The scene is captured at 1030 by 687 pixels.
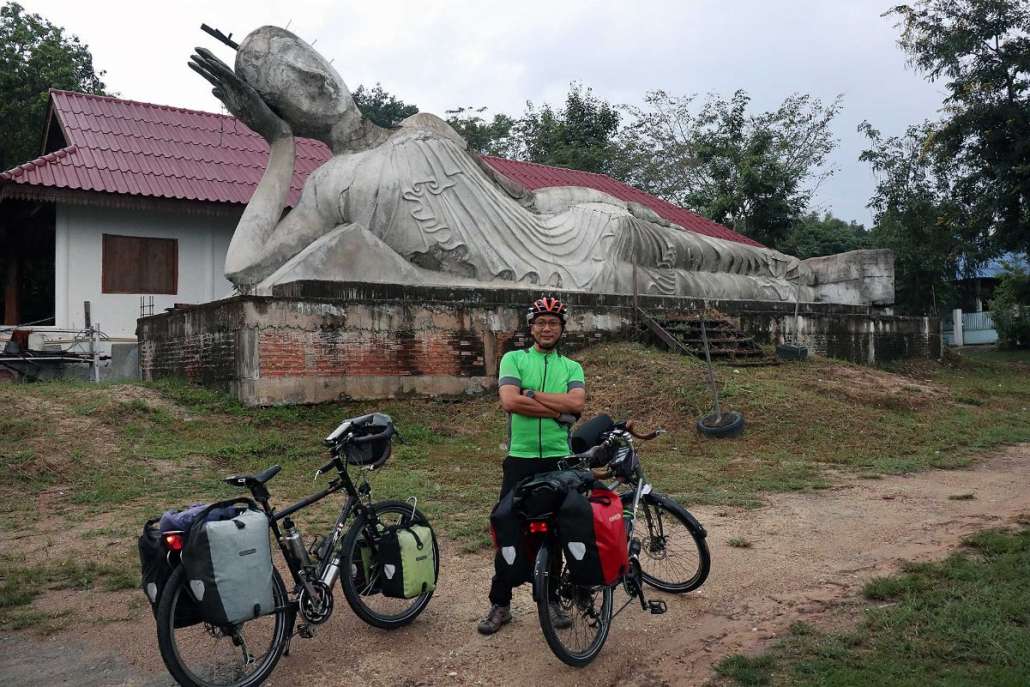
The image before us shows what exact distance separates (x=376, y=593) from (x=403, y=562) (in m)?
0.19

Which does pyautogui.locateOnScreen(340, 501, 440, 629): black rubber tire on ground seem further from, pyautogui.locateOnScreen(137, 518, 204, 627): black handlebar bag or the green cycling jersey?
pyautogui.locateOnScreen(137, 518, 204, 627): black handlebar bag

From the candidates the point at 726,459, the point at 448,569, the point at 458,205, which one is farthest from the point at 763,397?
the point at 448,569

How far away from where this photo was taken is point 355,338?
9.16m

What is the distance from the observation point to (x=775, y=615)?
358 cm

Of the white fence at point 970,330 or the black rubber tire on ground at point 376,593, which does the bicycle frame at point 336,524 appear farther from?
the white fence at point 970,330

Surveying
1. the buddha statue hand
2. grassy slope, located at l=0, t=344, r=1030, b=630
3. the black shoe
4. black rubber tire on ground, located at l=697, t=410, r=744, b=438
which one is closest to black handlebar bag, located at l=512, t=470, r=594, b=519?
the black shoe

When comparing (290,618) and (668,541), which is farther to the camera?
(668,541)

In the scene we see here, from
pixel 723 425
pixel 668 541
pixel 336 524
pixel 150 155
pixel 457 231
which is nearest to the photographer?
pixel 336 524

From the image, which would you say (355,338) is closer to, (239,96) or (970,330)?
(239,96)

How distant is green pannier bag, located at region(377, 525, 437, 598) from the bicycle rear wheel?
0.59 metres

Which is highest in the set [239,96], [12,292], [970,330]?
[239,96]

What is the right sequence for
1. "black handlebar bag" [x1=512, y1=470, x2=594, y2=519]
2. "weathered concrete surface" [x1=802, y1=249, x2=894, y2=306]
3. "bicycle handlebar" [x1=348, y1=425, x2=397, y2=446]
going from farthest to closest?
1. "weathered concrete surface" [x1=802, y1=249, x2=894, y2=306]
2. "bicycle handlebar" [x1=348, y1=425, x2=397, y2=446]
3. "black handlebar bag" [x1=512, y1=470, x2=594, y2=519]

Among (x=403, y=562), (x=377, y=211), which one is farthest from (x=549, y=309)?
(x=377, y=211)

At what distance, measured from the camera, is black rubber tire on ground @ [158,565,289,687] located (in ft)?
8.86
